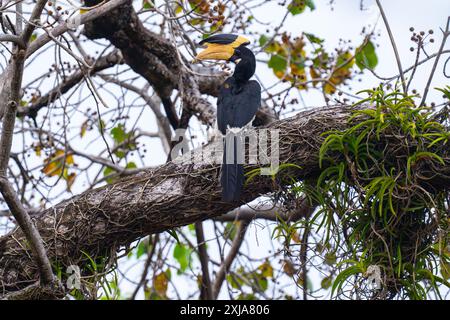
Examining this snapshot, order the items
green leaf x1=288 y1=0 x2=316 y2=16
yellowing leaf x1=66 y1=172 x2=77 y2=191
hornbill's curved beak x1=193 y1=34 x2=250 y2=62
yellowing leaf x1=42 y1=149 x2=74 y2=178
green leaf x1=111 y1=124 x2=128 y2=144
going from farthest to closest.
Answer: yellowing leaf x1=66 y1=172 x2=77 y2=191 < yellowing leaf x1=42 y1=149 x2=74 y2=178 < green leaf x1=111 y1=124 x2=128 y2=144 < green leaf x1=288 y1=0 x2=316 y2=16 < hornbill's curved beak x1=193 y1=34 x2=250 y2=62

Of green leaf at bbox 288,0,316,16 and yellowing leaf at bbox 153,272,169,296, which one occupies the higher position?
green leaf at bbox 288,0,316,16

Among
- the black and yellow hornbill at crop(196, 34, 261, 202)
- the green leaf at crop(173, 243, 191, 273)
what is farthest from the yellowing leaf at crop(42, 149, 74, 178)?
the black and yellow hornbill at crop(196, 34, 261, 202)

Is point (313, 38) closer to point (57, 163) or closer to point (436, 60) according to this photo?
point (436, 60)

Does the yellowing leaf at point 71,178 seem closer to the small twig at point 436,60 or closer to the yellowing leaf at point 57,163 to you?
the yellowing leaf at point 57,163

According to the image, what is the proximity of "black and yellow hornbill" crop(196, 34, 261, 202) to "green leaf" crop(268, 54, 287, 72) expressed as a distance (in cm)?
63

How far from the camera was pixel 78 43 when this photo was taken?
5.28m

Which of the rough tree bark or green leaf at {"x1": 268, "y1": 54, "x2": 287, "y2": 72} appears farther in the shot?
green leaf at {"x1": 268, "y1": 54, "x2": 287, "y2": 72}

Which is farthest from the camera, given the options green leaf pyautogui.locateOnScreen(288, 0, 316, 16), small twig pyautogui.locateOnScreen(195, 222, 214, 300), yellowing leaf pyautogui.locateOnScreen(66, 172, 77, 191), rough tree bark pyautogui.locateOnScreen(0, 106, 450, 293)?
yellowing leaf pyautogui.locateOnScreen(66, 172, 77, 191)

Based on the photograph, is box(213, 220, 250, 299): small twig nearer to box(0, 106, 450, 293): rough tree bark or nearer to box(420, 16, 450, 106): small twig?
box(0, 106, 450, 293): rough tree bark

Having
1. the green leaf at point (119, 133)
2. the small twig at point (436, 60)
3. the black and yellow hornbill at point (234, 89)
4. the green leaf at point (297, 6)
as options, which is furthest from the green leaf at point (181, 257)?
the small twig at point (436, 60)

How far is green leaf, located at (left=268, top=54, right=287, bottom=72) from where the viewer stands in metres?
5.62
